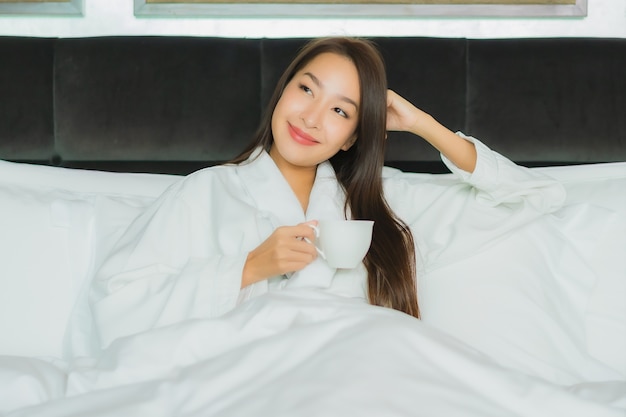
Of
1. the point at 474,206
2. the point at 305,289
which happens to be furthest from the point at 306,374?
the point at 474,206

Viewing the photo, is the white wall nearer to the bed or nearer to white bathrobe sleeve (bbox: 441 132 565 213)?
the bed

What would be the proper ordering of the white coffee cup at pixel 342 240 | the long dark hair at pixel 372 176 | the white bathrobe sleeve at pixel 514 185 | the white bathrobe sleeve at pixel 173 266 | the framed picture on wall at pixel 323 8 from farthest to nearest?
1. the framed picture on wall at pixel 323 8
2. the white bathrobe sleeve at pixel 514 185
3. the long dark hair at pixel 372 176
4. the white bathrobe sleeve at pixel 173 266
5. the white coffee cup at pixel 342 240

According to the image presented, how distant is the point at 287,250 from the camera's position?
1502 millimetres

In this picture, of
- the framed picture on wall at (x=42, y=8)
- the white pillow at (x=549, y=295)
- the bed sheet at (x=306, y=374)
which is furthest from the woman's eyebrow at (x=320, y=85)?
the framed picture on wall at (x=42, y=8)

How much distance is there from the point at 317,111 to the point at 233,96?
16.2 inches

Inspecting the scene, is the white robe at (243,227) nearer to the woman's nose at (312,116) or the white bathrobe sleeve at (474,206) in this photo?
the white bathrobe sleeve at (474,206)

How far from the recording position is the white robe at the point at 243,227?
1.58m

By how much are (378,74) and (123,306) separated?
2.43ft

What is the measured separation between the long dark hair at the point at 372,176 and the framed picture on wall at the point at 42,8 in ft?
2.41

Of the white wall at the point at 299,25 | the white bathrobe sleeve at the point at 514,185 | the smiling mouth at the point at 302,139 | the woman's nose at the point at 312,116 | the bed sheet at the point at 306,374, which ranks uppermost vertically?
the white wall at the point at 299,25

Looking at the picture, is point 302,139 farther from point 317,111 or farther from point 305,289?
point 305,289

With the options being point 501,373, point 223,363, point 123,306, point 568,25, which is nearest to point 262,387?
point 223,363

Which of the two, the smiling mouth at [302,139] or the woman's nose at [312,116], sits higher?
the woman's nose at [312,116]

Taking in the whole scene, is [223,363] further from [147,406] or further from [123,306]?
[123,306]
